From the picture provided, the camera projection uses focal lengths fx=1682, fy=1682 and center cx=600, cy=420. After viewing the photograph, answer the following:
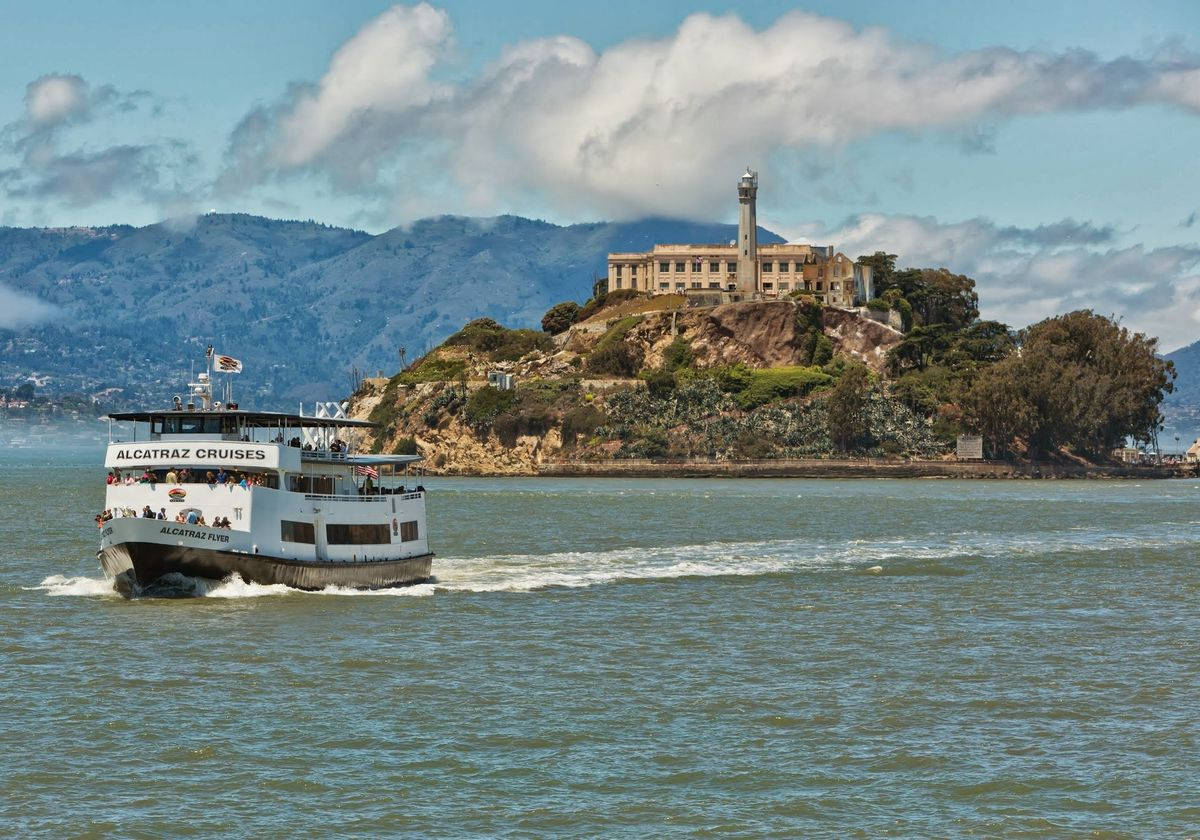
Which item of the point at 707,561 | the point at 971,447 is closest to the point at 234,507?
the point at 707,561

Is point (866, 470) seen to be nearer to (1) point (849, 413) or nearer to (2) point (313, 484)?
(1) point (849, 413)

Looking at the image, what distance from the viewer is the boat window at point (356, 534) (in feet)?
182

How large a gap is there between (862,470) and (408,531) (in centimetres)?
13248

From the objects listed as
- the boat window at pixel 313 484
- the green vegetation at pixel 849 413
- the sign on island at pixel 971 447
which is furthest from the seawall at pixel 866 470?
the boat window at pixel 313 484

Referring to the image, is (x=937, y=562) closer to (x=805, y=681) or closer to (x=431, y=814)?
(x=805, y=681)

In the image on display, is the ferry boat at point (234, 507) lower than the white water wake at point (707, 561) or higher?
higher

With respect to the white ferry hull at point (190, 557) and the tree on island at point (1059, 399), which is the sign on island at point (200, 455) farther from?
the tree on island at point (1059, 399)

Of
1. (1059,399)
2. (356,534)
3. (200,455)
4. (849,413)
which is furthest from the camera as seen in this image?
(849,413)

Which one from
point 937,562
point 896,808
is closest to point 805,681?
point 896,808

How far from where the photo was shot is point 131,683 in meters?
38.0

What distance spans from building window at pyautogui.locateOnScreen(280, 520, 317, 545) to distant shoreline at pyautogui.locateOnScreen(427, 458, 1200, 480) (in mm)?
137588

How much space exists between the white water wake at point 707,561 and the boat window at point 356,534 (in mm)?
1681

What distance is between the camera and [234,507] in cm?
5156

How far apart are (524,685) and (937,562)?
122 feet
